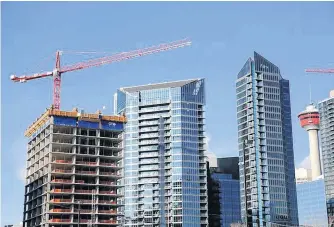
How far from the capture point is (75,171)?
163m

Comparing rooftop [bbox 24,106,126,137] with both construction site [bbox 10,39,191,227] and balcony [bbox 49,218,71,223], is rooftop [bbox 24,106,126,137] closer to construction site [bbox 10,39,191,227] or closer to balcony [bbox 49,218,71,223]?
construction site [bbox 10,39,191,227]

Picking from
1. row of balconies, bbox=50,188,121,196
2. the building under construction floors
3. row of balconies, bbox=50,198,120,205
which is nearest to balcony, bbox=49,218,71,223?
the building under construction floors

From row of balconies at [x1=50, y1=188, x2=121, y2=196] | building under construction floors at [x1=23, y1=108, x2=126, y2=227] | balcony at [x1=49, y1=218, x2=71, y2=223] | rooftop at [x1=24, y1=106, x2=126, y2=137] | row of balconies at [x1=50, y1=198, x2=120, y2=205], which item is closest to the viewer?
balcony at [x1=49, y1=218, x2=71, y2=223]

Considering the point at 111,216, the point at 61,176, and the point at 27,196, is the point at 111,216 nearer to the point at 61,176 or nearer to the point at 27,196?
the point at 61,176

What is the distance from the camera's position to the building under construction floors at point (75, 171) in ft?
522

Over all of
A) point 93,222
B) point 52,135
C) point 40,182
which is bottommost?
point 93,222

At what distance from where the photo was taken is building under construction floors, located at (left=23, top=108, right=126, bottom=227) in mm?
159250

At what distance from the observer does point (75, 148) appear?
166 metres

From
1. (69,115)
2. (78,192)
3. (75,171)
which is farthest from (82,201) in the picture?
(69,115)

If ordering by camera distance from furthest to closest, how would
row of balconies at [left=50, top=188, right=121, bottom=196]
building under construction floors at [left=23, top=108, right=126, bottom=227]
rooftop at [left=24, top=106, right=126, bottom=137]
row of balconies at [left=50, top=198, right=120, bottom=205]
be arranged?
rooftop at [left=24, top=106, right=126, bottom=137]
row of balconies at [left=50, top=188, right=121, bottom=196]
building under construction floors at [left=23, top=108, right=126, bottom=227]
row of balconies at [left=50, top=198, right=120, bottom=205]

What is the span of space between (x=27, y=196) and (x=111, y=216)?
35.2m

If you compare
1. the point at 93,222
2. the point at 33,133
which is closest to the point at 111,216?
the point at 93,222

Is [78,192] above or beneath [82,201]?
above

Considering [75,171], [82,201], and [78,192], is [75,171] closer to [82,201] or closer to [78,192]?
[78,192]
